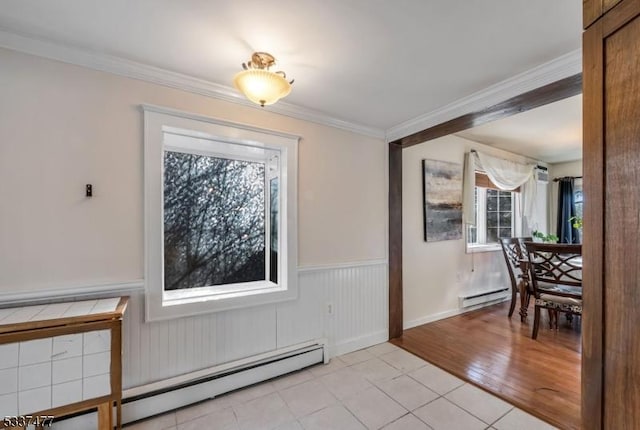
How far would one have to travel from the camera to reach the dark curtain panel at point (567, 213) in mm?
5051

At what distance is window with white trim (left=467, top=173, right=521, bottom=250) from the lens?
13.9ft

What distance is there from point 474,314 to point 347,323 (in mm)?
2109

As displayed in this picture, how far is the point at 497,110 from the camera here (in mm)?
2180

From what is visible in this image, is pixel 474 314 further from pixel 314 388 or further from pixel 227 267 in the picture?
→ pixel 227 267

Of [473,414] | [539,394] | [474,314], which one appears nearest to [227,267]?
[473,414]

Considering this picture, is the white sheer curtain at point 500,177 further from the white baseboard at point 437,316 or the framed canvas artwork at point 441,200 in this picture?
the white baseboard at point 437,316

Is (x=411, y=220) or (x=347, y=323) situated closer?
(x=347, y=323)

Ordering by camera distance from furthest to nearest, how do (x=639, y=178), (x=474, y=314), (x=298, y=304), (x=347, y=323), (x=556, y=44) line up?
(x=474, y=314)
(x=347, y=323)
(x=298, y=304)
(x=556, y=44)
(x=639, y=178)

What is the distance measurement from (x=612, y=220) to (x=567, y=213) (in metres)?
5.81

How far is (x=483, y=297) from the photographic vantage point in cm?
402

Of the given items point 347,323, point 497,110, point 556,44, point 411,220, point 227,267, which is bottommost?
point 347,323

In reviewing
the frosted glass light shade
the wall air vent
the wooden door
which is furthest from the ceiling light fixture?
the wall air vent

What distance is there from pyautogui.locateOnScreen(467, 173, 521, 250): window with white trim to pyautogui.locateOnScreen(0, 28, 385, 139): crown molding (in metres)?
3.20

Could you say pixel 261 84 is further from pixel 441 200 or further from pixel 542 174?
pixel 542 174
